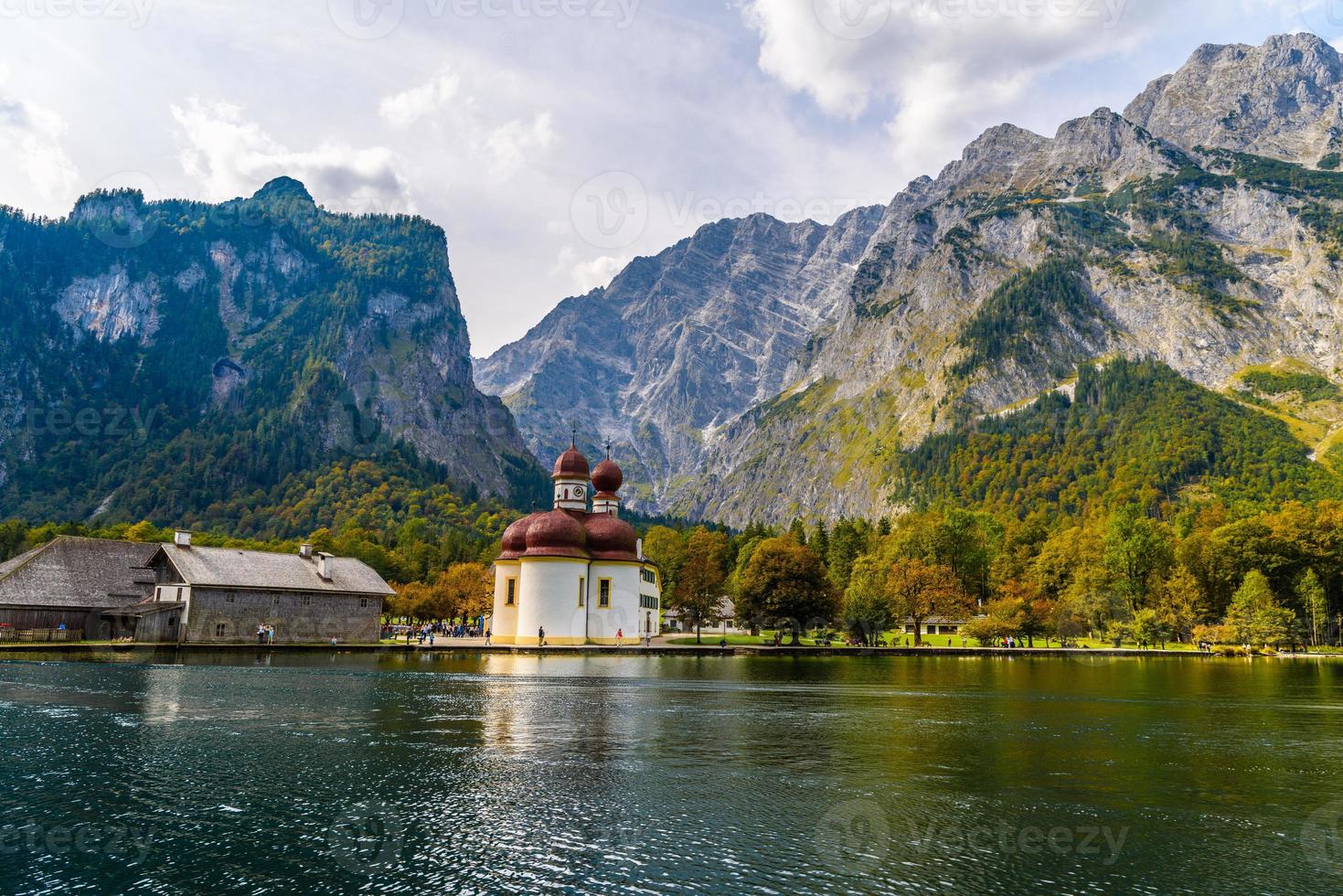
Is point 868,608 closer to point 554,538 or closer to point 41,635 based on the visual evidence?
point 554,538

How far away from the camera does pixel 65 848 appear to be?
53.9 ft

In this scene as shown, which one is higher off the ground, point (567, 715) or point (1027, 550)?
point (1027, 550)

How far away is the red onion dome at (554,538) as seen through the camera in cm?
8306

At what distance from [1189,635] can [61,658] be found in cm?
10948

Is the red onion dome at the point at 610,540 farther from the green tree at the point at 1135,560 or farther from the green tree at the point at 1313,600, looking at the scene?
the green tree at the point at 1313,600

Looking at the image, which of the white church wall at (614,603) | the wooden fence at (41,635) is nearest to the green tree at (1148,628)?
the white church wall at (614,603)

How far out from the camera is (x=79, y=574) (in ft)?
245

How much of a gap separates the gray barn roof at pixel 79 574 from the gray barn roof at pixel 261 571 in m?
4.93

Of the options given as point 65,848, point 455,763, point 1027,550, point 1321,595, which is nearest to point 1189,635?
point 1321,595

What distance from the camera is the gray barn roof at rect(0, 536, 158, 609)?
233ft

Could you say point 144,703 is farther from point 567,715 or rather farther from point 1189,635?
point 1189,635

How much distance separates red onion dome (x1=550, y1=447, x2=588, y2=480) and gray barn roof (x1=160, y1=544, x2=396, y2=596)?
818 inches

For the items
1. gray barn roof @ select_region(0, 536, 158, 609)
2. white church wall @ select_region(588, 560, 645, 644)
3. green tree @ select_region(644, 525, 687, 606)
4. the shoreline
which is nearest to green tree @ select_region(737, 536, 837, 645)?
the shoreline

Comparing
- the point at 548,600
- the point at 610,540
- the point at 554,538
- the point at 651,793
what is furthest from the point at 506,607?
the point at 651,793
